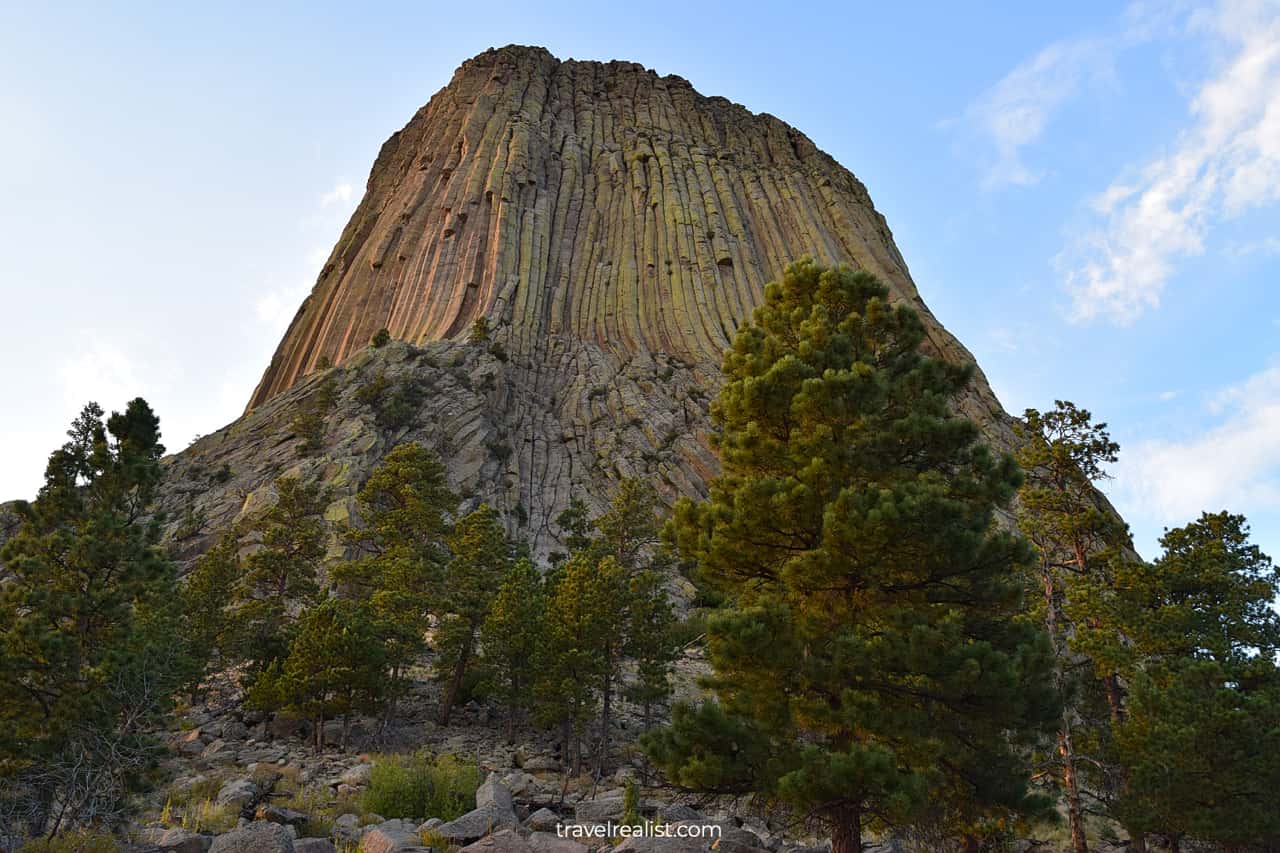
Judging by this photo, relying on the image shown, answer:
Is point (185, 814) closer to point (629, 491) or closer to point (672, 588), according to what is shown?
point (629, 491)

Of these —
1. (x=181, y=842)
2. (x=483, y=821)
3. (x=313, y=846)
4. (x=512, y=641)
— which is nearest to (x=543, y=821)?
(x=483, y=821)

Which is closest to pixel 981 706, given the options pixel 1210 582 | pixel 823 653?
pixel 823 653

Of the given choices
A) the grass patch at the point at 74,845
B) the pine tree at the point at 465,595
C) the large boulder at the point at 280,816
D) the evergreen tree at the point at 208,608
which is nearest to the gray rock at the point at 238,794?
the large boulder at the point at 280,816

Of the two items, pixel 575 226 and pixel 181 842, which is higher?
pixel 575 226

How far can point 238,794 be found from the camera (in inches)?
544

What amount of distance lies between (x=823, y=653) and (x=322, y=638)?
16.3 meters

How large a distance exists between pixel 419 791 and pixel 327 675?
8.44m

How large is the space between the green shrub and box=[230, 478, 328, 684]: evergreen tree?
36.1 feet

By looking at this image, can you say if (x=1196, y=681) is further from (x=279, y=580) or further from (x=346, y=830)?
(x=279, y=580)

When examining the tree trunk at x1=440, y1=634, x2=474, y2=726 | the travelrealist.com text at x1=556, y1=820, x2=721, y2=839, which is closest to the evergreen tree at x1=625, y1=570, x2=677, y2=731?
the tree trunk at x1=440, y1=634, x2=474, y2=726

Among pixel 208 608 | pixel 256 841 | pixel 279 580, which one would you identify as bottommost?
pixel 256 841

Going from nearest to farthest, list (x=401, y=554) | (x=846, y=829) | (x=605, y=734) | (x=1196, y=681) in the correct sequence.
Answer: (x=846, y=829), (x=1196, y=681), (x=605, y=734), (x=401, y=554)

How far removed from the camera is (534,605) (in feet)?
84.1

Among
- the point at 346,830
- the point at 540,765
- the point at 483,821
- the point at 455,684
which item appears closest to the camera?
the point at 483,821
